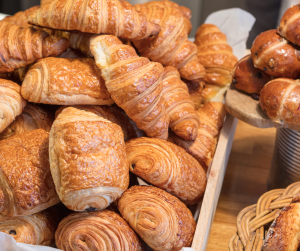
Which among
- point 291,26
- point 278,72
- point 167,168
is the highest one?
point 291,26

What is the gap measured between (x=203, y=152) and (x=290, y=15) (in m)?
0.70

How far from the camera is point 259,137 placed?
1910 millimetres

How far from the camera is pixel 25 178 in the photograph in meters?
0.98

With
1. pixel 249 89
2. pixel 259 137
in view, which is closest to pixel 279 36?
pixel 249 89

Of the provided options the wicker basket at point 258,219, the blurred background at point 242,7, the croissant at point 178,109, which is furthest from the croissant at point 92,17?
the blurred background at point 242,7

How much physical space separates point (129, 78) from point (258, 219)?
26.8 inches

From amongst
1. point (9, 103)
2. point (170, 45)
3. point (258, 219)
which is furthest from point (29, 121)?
point (258, 219)

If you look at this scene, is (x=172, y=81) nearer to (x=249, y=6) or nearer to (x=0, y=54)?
(x=0, y=54)

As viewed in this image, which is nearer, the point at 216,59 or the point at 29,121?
the point at 29,121

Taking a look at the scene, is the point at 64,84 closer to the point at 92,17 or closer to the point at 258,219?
the point at 92,17

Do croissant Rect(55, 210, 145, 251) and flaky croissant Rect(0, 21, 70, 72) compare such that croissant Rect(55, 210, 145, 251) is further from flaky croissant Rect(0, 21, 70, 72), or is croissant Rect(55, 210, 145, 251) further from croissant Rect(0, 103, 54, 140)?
flaky croissant Rect(0, 21, 70, 72)

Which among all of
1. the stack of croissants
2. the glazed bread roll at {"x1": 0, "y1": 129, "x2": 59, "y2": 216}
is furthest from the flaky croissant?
the glazed bread roll at {"x1": 0, "y1": 129, "x2": 59, "y2": 216}

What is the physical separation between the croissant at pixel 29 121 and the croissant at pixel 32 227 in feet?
1.13

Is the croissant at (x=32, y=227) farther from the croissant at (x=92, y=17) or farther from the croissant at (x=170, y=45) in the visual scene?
the croissant at (x=170, y=45)
